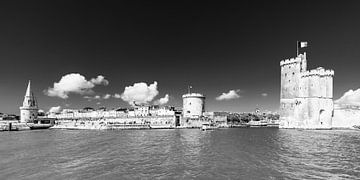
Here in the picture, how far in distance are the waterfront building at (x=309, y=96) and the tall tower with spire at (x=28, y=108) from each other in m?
83.8

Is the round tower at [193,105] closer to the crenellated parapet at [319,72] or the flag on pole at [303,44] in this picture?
the crenellated parapet at [319,72]

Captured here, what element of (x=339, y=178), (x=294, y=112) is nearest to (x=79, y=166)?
(x=339, y=178)

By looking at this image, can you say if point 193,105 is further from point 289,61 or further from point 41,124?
point 41,124

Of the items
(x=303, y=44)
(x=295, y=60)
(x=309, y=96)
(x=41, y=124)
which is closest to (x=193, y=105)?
(x=295, y=60)

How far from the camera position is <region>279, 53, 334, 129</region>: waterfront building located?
42.5 meters

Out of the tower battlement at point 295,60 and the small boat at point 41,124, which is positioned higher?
the tower battlement at point 295,60

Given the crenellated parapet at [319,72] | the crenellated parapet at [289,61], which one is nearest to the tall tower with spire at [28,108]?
the crenellated parapet at [289,61]

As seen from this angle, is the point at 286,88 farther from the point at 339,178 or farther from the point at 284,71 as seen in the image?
the point at 339,178

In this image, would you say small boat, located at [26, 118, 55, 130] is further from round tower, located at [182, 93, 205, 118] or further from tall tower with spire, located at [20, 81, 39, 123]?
round tower, located at [182, 93, 205, 118]

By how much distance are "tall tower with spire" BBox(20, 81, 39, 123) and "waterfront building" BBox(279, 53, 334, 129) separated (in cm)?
8383

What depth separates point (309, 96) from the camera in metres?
42.9

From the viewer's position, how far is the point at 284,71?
46.8 meters

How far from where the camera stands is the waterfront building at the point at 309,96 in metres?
42.5

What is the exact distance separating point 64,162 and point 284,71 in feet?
149
